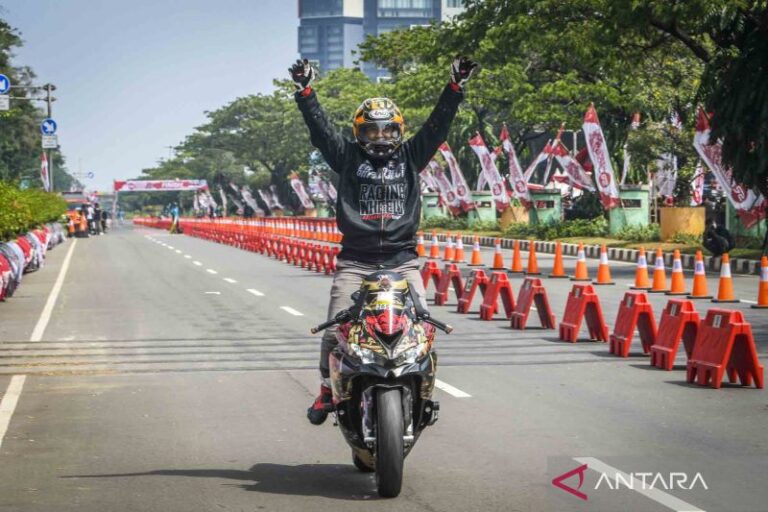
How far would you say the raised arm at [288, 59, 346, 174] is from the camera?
8.52 m

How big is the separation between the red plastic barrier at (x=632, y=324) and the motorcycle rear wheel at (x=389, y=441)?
731 centimetres

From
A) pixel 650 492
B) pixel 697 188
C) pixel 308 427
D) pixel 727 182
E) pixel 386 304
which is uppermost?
pixel 727 182

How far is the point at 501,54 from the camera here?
35.4 metres

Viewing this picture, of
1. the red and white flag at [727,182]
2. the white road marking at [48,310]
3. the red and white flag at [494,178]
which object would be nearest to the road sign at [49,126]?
the red and white flag at [494,178]

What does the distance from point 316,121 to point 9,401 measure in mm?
4262

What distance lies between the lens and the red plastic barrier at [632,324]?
14.3m

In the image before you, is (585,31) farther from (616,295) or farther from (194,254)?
(194,254)

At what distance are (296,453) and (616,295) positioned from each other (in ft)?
50.5

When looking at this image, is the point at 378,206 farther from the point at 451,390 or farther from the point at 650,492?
the point at 451,390

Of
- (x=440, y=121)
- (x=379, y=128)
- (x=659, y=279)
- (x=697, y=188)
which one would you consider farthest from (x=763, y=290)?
(x=697, y=188)

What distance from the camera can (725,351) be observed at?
38.7 feet

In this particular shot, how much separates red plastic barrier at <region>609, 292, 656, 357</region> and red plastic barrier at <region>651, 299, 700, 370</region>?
29.0 inches

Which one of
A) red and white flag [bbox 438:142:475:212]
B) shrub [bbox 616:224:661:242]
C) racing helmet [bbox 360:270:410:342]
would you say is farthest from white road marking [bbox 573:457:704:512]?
red and white flag [bbox 438:142:475:212]

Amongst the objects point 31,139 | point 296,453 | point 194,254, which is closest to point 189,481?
point 296,453
